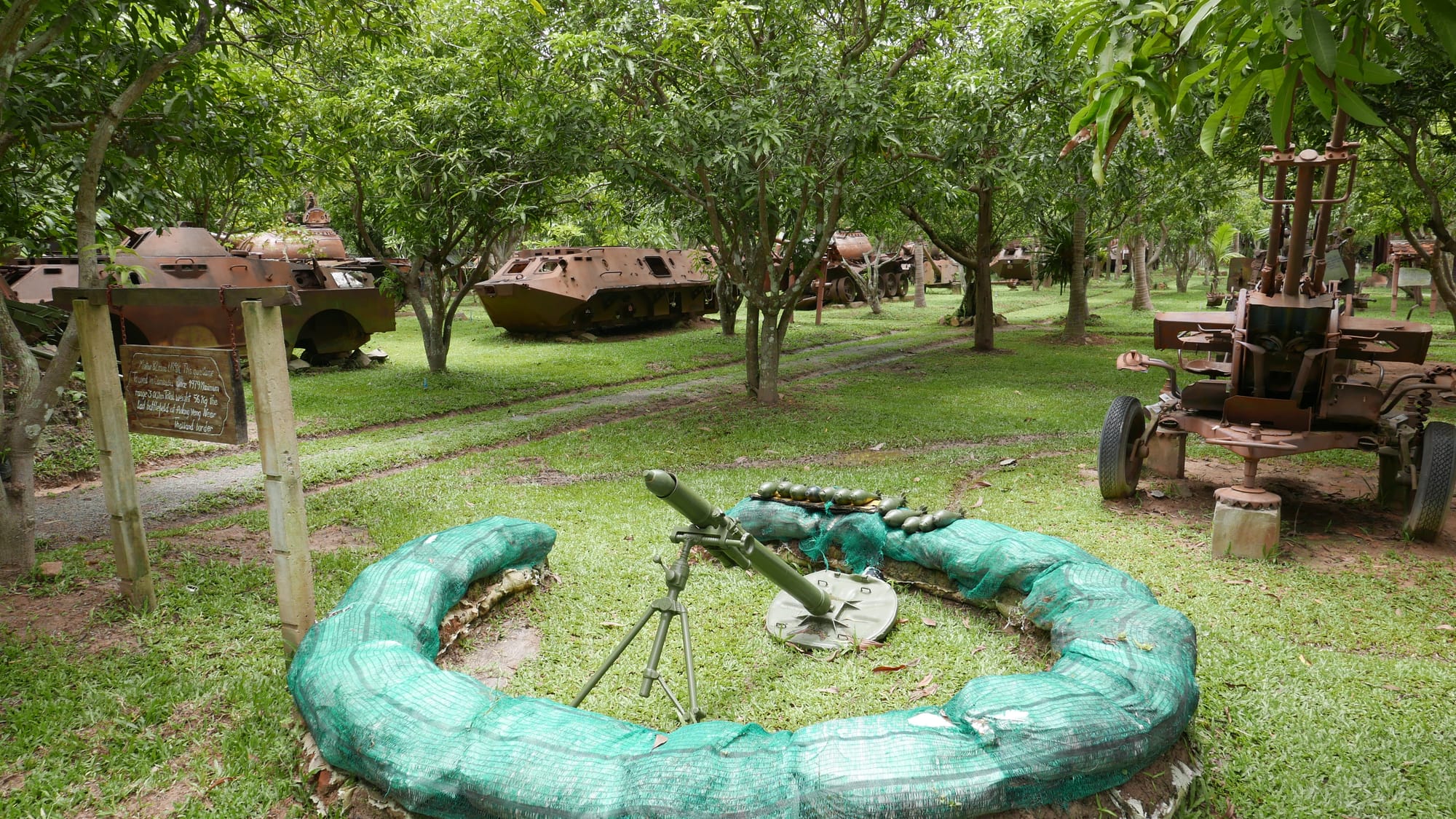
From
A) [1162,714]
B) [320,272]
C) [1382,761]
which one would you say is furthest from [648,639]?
[320,272]

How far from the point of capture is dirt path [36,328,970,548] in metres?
6.95

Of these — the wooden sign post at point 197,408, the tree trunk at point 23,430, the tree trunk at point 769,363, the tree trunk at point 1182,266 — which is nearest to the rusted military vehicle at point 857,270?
the tree trunk at point 1182,266

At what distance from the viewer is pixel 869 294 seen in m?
25.8

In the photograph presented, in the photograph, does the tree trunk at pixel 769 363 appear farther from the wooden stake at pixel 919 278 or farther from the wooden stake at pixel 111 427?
the wooden stake at pixel 919 278

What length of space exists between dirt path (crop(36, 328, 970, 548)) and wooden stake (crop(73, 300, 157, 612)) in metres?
2.03

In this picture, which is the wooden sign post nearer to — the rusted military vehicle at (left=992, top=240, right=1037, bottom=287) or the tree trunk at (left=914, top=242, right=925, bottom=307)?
the tree trunk at (left=914, top=242, right=925, bottom=307)

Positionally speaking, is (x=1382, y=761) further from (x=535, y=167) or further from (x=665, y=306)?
(x=665, y=306)

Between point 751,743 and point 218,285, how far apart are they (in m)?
12.0

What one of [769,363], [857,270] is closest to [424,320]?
[769,363]

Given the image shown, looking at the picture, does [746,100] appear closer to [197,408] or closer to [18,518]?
[197,408]

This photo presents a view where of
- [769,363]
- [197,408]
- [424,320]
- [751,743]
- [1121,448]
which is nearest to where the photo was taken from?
[751,743]

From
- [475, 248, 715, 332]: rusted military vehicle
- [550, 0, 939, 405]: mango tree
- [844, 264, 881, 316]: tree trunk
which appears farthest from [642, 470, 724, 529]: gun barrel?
[844, 264, 881, 316]: tree trunk

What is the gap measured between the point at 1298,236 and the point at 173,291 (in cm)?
650

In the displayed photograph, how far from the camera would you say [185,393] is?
4.43 m
